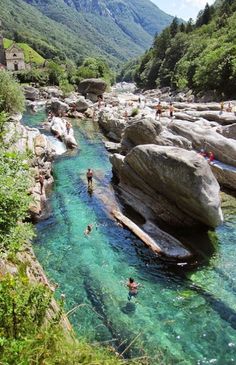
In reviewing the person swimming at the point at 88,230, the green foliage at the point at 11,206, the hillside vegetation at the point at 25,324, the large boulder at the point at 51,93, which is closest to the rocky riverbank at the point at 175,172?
the person swimming at the point at 88,230

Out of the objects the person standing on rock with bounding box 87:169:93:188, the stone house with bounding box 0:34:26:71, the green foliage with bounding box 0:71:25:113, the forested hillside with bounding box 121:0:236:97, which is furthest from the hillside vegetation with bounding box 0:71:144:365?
the stone house with bounding box 0:34:26:71

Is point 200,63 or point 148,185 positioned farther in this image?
point 200,63

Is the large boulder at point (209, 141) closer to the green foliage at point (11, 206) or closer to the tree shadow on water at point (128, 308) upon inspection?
the tree shadow on water at point (128, 308)

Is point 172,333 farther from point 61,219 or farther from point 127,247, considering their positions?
point 61,219

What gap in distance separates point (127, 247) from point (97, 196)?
9141mm

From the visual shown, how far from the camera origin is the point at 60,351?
9031mm

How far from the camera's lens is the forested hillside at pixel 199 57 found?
257 ft

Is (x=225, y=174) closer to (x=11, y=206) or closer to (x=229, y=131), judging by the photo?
(x=229, y=131)

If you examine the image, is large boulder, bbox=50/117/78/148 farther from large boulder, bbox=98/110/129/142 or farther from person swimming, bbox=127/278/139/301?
person swimming, bbox=127/278/139/301

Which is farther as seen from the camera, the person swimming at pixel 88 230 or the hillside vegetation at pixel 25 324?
the person swimming at pixel 88 230

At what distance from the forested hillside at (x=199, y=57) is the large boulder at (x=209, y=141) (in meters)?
39.3

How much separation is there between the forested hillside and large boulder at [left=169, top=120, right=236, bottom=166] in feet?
129

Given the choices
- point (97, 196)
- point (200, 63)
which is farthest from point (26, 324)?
point (200, 63)

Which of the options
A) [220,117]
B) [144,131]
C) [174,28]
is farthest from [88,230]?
[174,28]
